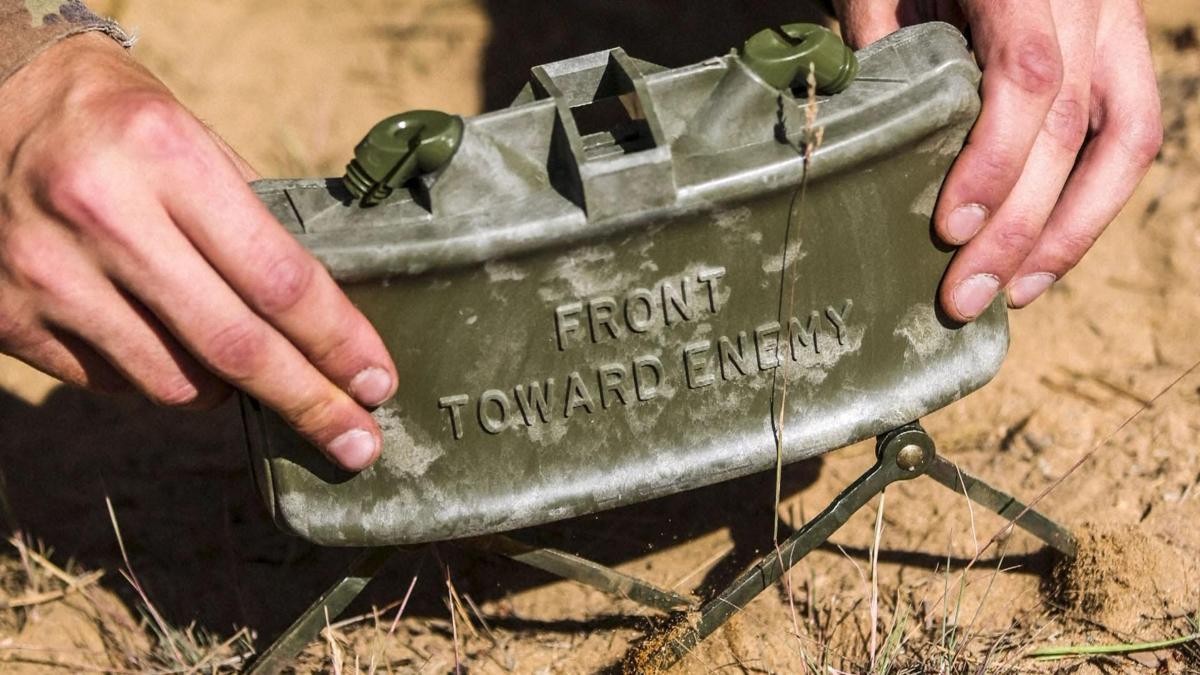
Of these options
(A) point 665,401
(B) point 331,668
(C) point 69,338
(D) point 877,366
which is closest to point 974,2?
(D) point 877,366

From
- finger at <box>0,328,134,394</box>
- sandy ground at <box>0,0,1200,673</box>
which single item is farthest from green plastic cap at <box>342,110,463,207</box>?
sandy ground at <box>0,0,1200,673</box>

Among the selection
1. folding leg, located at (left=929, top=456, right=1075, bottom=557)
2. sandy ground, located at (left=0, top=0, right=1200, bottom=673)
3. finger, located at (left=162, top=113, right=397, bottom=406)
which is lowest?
sandy ground, located at (left=0, top=0, right=1200, bottom=673)

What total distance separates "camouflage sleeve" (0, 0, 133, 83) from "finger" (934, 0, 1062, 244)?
126 centimetres

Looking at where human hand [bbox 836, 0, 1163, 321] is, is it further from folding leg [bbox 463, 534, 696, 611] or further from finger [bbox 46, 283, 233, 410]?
finger [bbox 46, 283, 233, 410]

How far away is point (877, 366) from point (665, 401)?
12.8 inches

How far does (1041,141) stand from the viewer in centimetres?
190

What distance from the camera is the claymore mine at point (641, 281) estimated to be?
1604mm

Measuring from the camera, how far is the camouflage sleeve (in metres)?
1.79

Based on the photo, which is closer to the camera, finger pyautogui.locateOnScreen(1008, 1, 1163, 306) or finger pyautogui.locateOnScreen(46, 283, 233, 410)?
finger pyautogui.locateOnScreen(46, 283, 233, 410)

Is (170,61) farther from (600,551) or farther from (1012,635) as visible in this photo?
(1012,635)

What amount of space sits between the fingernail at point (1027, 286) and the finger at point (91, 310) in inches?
49.1

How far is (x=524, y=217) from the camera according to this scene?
1.59 metres

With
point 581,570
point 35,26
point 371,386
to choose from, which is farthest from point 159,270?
point 581,570

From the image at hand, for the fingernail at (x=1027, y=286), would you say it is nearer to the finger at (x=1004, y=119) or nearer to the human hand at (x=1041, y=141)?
the human hand at (x=1041, y=141)
